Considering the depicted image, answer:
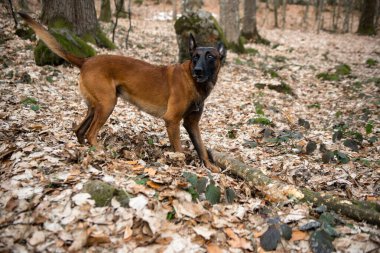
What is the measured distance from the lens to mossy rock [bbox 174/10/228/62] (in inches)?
419

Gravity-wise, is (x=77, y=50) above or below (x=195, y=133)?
above

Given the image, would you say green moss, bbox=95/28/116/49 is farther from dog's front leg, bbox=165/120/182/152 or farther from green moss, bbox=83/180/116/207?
green moss, bbox=83/180/116/207

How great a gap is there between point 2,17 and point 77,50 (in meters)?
5.55

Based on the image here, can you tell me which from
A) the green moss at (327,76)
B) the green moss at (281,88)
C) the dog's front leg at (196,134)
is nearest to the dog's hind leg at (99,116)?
the dog's front leg at (196,134)

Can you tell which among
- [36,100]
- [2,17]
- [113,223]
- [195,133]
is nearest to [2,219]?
[113,223]

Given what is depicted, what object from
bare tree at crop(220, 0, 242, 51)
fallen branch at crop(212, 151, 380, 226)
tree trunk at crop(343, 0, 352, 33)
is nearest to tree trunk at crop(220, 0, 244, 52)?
bare tree at crop(220, 0, 242, 51)

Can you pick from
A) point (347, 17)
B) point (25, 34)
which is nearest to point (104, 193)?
point (25, 34)

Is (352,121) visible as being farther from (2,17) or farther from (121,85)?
(2,17)

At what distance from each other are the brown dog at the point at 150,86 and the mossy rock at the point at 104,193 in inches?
62.6

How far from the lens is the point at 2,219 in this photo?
118 inches

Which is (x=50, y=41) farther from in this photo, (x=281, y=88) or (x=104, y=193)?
(x=281, y=88)

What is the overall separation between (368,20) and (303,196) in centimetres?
2480

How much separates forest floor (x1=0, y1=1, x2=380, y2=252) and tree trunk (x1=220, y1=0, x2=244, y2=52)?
480 cm

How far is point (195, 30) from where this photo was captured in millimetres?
10695
